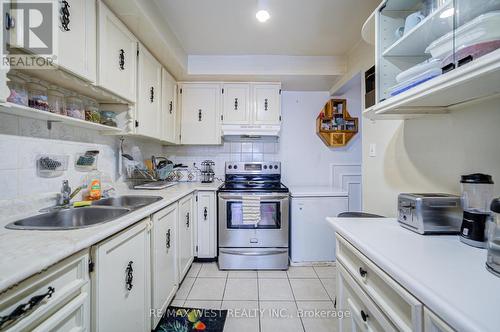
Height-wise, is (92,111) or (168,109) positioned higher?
(168,109)

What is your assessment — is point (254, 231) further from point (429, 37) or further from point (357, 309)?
point (429, 37)

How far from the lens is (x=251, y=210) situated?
2.28 metres

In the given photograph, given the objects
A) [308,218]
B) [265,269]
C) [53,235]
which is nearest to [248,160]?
[308,218]

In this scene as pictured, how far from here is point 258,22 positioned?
1.96m

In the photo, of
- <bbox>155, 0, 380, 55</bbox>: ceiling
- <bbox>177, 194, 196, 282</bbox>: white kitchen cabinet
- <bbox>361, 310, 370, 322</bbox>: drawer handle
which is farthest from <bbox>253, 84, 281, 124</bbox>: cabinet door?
<bbox>361, 310, 370, 322</bbox>: drawer handle

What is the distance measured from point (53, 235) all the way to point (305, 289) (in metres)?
1.96

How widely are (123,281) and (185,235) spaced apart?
3.40 ft

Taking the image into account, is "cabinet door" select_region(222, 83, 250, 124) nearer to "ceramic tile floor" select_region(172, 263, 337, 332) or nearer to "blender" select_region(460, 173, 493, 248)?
"ceramic tile floor" select_region(172, 263, 337, 332)

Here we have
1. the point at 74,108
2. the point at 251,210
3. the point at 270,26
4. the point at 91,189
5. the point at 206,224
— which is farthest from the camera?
the point at 206,224

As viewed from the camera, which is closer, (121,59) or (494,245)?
(494,245)

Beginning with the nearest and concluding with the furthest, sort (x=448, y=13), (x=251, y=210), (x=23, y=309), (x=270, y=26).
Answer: (x=23, y=309) → (x=448, y=13) → (x=270, y=26) → (x=251, y=210)

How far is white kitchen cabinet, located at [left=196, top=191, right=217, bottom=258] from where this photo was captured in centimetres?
240

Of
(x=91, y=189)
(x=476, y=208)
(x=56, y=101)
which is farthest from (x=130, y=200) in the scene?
(x=476, y=208)

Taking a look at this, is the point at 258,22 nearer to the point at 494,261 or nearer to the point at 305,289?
the point at 494,261
